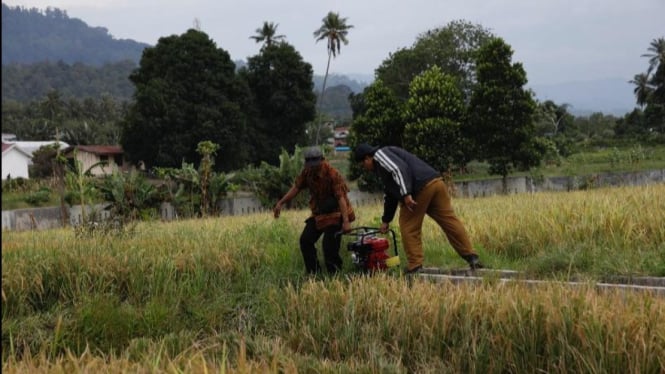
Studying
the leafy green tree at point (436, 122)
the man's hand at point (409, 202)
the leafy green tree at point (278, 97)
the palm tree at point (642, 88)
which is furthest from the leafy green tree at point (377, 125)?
the palm tree at point (642, 88)

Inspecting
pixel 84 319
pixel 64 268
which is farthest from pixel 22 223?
pixel 84 319

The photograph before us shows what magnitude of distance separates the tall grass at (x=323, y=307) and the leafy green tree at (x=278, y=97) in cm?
3228

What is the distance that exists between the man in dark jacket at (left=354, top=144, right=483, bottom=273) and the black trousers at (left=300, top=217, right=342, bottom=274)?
600 mm

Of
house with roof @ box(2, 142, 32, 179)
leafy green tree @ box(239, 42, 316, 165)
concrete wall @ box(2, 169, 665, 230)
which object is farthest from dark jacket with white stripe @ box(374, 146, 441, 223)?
house with roof @ box(2, 142, 32, 179)

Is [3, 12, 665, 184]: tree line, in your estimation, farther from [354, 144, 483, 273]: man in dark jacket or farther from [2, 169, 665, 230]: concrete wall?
[354, 144, 483, 273]: man in dark jacket

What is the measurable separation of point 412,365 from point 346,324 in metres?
0.64

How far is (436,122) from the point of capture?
2194 centimetres

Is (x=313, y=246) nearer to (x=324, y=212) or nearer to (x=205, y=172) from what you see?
(x=324, y=212)

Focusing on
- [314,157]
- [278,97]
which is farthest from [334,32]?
[314,157]

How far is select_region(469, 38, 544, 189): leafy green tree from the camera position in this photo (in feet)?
70.2

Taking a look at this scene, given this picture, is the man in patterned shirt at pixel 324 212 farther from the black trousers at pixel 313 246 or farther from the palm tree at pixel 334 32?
the palm tree at pixel 334 32

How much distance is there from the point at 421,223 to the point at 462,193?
16.4 metres

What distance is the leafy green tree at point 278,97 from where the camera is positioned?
40.6 metres

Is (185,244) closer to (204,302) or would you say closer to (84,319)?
(204,302)
